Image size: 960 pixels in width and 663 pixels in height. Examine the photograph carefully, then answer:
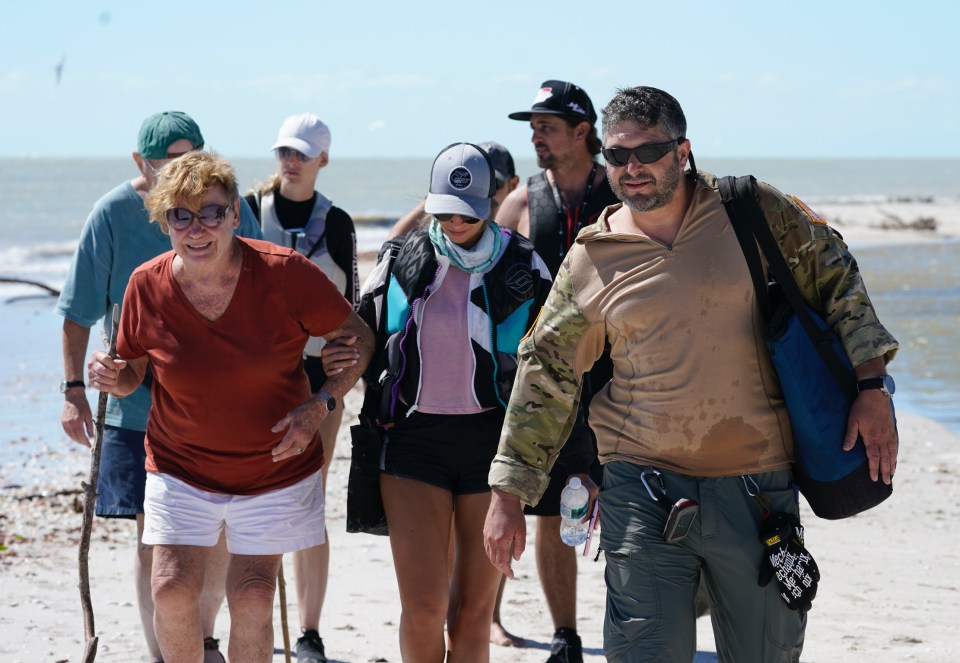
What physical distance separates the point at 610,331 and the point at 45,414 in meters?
10.0

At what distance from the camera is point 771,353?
362cm

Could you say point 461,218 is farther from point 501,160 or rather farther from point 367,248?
point 367,248

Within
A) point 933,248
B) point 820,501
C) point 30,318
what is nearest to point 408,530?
point 820,501

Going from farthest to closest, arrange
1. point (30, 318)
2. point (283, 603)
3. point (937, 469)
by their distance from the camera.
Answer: point (30, 318) → point (937, 469) → point (283, 603)

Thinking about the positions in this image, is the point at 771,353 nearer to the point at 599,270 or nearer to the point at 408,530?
the point at 599,270

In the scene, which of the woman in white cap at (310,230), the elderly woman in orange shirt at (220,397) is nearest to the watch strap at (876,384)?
the elderly woman in orange shirt at (220,397)

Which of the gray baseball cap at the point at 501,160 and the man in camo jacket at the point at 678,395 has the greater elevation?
the gray baseball cap at the point at 501,160

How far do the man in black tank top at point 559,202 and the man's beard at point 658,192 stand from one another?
179 cm

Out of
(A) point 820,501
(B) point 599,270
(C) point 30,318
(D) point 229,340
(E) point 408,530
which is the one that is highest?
(B) point 599,270

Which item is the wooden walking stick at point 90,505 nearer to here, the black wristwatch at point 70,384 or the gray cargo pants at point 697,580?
the black wristwatch at point 70,384

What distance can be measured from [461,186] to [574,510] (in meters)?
1.28

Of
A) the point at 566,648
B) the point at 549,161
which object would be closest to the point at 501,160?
the point at 549,161

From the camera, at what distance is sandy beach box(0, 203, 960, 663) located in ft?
19.3

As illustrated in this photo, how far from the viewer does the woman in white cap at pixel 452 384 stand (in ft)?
14.4
